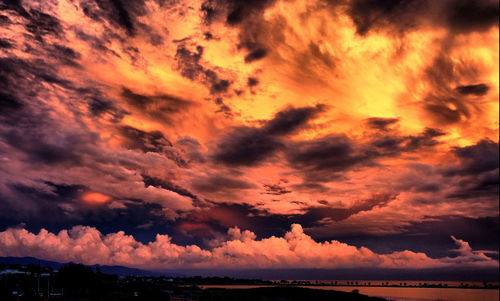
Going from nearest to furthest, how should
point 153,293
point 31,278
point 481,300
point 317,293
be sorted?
point 317,293 → point 153,293 → point 31,278 → point 481,300

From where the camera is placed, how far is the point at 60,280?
470 feet

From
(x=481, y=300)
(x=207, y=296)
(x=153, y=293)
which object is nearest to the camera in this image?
(x=153, y=293)

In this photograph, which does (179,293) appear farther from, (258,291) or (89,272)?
(258,291)

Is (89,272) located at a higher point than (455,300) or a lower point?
higher

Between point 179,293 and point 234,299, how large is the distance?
8095 centimetres

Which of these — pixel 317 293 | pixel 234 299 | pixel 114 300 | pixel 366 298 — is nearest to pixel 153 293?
pixel 114 300

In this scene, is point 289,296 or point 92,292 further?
point 92,292

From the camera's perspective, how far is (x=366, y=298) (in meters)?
102

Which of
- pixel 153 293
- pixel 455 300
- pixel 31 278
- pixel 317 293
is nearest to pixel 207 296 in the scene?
pixel 153 293

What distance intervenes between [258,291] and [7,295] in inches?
2443

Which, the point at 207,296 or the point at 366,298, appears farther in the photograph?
the point at 207,296

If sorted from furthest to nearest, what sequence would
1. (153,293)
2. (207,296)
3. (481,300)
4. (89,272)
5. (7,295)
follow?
(481,300) < (89,272) < (207,296) < (153,293) < (7,295)

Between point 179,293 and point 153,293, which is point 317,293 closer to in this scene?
point 153,293

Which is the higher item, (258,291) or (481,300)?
(258,291)
